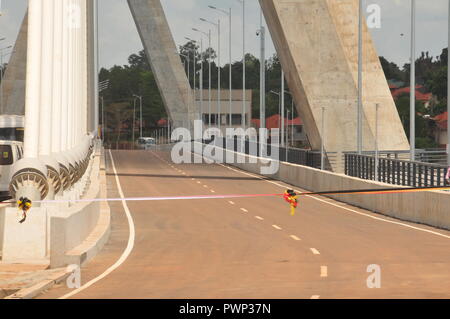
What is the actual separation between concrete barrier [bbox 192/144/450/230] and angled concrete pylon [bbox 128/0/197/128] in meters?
76.6

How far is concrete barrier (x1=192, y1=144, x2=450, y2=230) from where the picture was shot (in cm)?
3231

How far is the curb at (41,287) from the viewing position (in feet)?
54.3

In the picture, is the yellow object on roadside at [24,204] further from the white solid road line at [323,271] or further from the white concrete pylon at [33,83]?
the white solid road line at [323,271]

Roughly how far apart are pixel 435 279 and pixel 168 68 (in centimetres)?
11524

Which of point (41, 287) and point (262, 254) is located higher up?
point (41, 287)

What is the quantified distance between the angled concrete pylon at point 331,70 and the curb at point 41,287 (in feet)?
129

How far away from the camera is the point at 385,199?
3797 centimetres

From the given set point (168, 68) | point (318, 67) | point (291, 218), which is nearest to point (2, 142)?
point (291, 218)

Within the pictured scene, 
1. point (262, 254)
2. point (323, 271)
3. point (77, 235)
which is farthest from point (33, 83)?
point (323, 271)

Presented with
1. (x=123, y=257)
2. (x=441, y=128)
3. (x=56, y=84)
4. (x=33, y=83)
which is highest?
(x=56, y=84)

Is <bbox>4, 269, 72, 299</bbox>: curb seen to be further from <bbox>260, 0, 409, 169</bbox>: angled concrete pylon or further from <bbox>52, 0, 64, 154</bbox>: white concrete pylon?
<bbox>260, 0, 409, 169</bbox>: angled concrete pylon

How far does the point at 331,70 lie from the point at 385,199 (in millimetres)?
21609

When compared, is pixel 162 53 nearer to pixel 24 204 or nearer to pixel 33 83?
pixel 33 83
